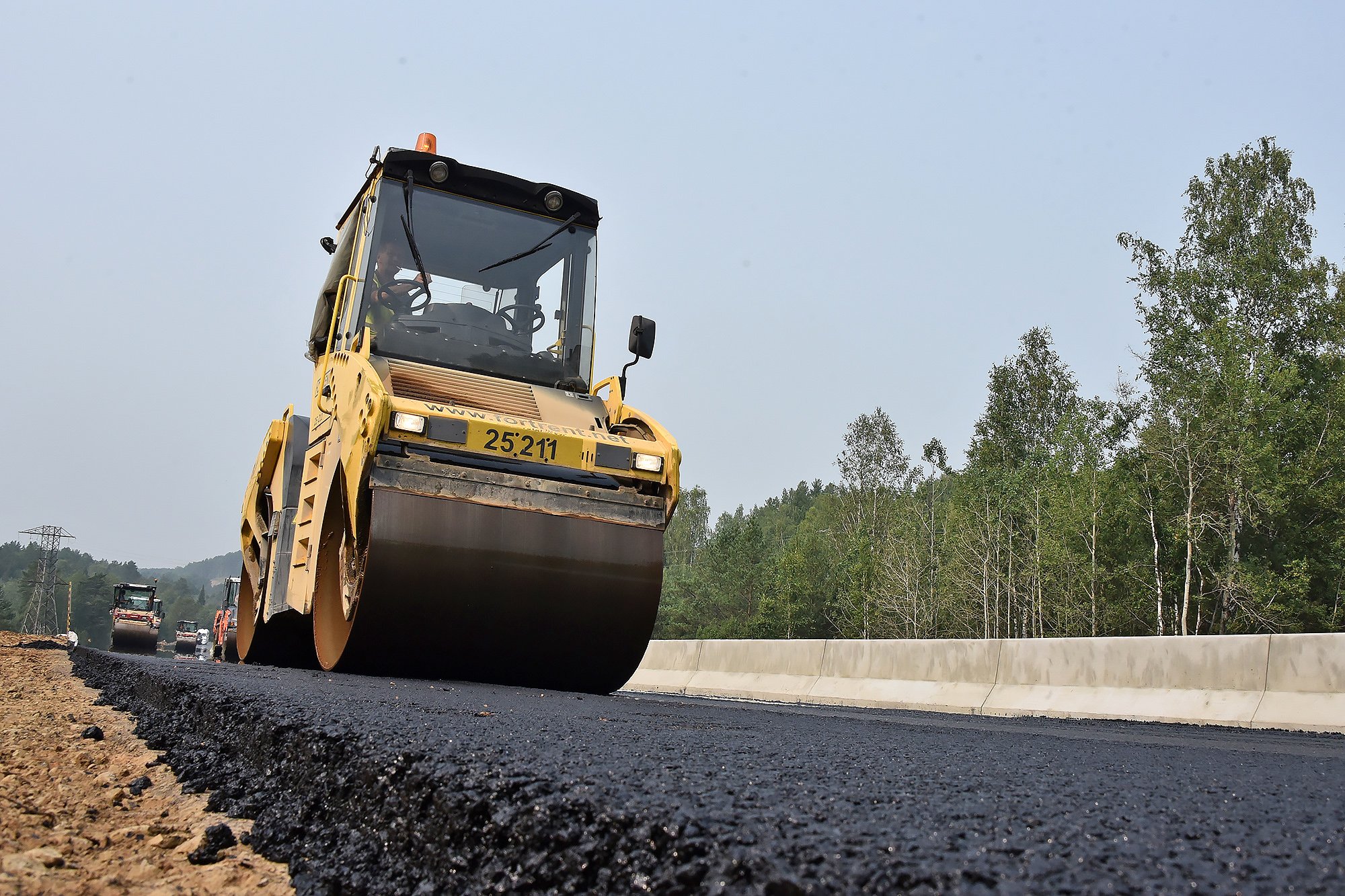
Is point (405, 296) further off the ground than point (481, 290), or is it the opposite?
point (481, 290)

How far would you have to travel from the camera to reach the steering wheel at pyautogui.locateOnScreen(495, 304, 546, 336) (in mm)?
7809

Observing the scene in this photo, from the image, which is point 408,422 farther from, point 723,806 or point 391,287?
point 723,806

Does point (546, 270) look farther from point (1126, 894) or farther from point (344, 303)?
point (1126, 894)

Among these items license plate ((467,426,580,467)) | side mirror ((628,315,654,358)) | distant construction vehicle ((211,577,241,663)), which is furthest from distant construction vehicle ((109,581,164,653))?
license plate ((467,426,580,467))

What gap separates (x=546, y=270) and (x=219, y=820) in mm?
5632

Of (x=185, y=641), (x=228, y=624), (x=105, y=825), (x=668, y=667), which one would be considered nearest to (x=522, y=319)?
(x=105, y=825)

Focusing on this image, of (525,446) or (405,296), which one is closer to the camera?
(525,446)

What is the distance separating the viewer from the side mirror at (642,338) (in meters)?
7.74

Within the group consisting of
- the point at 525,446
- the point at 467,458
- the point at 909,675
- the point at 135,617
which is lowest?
the point at 135,617

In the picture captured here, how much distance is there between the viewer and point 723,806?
6.11 ft

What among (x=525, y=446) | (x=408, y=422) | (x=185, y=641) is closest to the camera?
(x=408, y=422)

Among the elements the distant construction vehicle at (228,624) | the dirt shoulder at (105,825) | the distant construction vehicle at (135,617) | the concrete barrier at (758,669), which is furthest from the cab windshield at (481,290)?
the distant construction vehicle at (135,617)

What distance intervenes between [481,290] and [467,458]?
1914 mm

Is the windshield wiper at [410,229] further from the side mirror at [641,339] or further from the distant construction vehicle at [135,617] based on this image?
the distant construction vehicle at [135,617]
